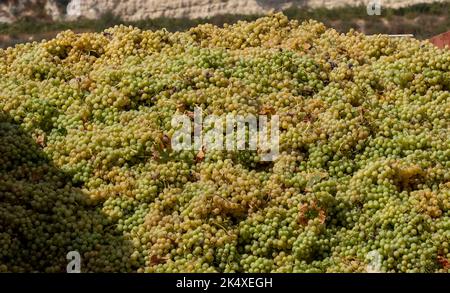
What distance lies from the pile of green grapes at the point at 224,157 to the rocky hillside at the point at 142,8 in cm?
Result: 1579

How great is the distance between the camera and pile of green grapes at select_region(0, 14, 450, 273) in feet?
14.6

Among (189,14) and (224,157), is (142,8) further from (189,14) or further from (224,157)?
(224,157)

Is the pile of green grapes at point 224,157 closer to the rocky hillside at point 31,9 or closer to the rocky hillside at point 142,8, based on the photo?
the rocky hillside at point 142,8

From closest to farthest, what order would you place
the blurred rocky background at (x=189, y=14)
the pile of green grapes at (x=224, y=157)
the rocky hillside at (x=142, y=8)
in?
the pile of green grapes at (x=224, y=157) → the blurred rocky background at (x=189, y=14) → the rocky hillside at (x=142, y=8)

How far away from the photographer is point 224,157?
194 inches

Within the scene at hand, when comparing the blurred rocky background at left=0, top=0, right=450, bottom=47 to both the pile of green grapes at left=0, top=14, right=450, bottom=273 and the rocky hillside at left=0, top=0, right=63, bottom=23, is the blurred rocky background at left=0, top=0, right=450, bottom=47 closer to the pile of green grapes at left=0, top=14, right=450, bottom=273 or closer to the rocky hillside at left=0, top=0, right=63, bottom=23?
the rocky hillside at left=0, top=0, right=63, bottom=23

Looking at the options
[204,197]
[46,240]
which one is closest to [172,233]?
[204,197]

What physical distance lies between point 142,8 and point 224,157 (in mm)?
17724

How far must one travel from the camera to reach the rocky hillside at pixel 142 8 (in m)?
21.5

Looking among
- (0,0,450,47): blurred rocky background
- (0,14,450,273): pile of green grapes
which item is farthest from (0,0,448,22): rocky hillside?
(0,14,450,273): pile of green grapes

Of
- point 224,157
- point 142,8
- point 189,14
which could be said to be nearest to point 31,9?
point 142,8

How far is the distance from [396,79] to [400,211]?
1.15 meters

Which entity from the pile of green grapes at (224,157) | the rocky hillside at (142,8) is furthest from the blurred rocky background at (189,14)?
the pile of green grapes at (224,157)
